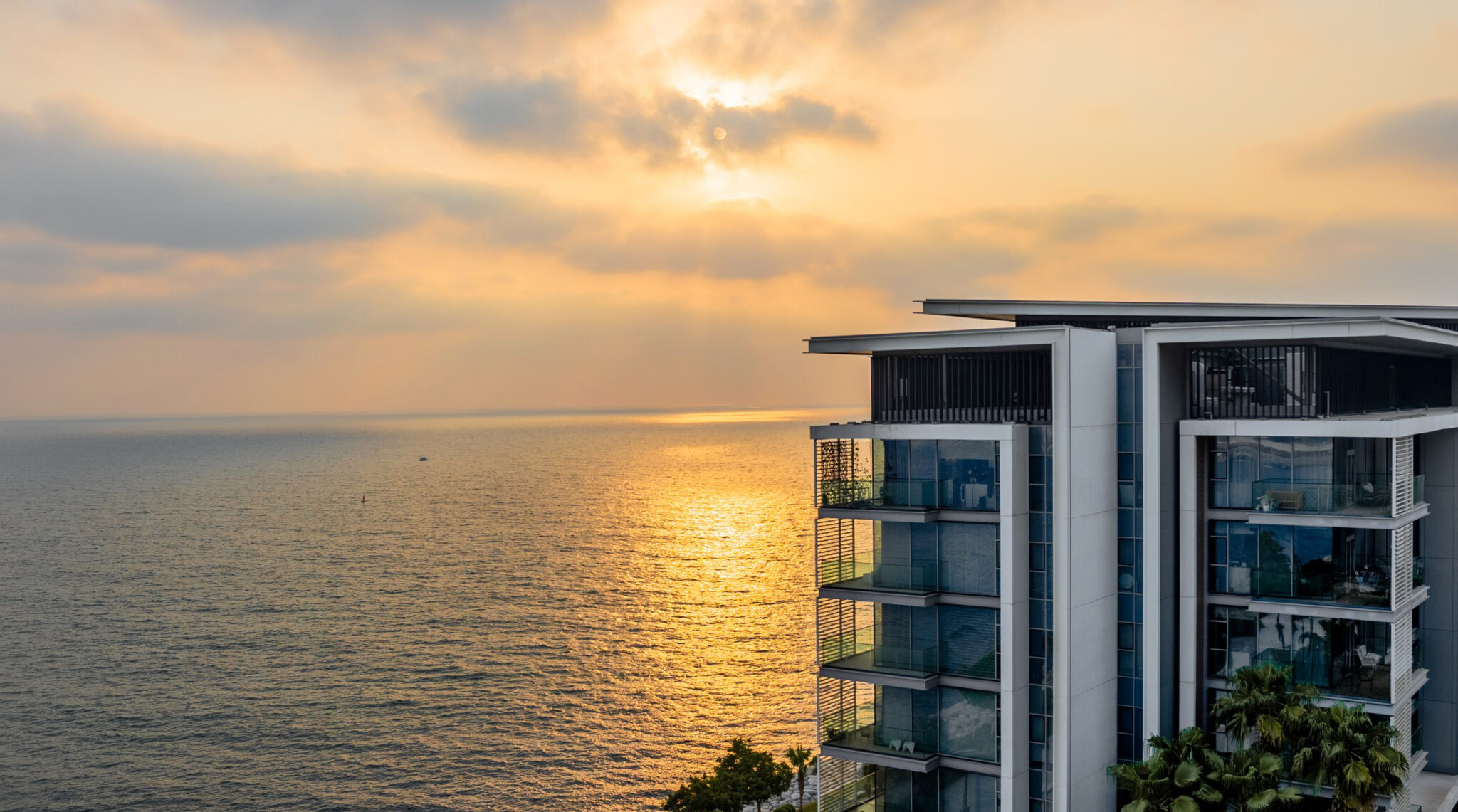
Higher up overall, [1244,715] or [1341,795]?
[1244,715]

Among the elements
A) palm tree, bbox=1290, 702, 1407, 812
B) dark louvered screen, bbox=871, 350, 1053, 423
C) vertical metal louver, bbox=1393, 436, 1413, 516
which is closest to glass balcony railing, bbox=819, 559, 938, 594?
dark louvered screen, bbox=871, 350, 1053, 423

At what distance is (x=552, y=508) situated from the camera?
178250 mm

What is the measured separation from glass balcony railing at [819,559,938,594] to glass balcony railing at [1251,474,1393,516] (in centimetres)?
1054

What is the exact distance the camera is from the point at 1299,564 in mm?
30375

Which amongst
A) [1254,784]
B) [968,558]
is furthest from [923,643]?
[1254,784]

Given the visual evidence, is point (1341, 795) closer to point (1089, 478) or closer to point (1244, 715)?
point (1244, 715)

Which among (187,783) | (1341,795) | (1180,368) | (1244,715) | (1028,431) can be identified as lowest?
(187,783)

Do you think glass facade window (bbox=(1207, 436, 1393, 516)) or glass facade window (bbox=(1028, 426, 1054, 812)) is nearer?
glass facade window (bbox=(1207, 436, 1393, 516))

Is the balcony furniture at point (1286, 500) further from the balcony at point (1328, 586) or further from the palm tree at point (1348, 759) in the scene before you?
the palm tree at point (1348, 759)

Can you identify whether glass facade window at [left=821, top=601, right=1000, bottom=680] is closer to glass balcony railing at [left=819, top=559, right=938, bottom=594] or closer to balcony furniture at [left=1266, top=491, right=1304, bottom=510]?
glass balcony railing at [left=819, top=559, right=938, bottom=594]

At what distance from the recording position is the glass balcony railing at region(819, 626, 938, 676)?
3191 centimetres

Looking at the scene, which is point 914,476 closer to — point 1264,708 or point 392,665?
point 1264,708

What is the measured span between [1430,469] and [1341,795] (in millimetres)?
16769

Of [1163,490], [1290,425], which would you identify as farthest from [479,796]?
[1290,425]
